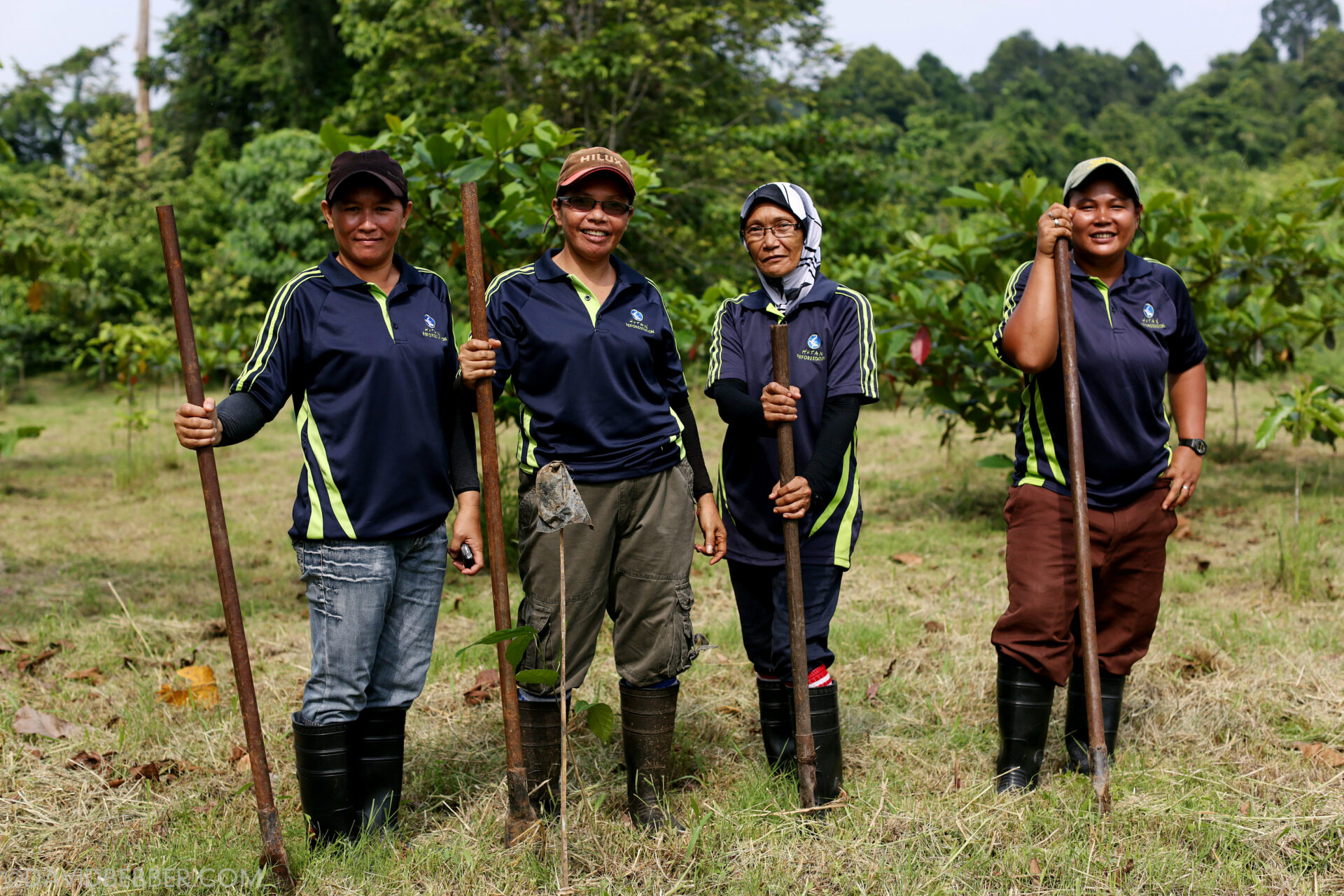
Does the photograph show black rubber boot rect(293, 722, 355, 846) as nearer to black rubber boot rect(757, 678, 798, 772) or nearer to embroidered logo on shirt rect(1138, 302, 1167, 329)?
black rubber boot rect(757, 678, 798, 772)

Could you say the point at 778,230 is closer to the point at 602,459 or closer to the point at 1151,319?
the point at 602,459

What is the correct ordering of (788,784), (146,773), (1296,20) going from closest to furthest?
1. (788,784)
2. (146,773)
3. (1296,20)

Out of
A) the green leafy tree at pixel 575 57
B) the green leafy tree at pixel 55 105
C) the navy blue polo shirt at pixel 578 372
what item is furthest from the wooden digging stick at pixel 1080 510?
the green leafy tree at pixel 55 105

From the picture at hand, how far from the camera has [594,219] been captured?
8.85 feet

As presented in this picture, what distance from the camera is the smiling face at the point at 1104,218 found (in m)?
2.89

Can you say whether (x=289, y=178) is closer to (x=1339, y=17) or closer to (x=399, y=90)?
(x=399, y=90)

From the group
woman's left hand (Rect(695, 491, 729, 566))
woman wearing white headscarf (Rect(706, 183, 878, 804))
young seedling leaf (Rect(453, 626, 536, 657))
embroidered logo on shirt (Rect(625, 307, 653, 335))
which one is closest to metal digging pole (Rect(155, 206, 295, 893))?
young seedling leaf (Rect(453, 626, 536, 657))

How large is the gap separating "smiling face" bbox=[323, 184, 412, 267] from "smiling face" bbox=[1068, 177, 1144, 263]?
1874 mm

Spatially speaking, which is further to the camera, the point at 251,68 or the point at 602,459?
the point at 251,68

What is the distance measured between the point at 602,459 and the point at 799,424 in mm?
583

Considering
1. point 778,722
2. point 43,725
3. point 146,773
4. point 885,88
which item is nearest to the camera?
point 778,722

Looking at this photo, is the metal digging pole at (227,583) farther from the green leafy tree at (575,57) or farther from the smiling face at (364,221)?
the green leafy tree at (575,57)

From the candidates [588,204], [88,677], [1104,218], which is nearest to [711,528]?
[588,204]

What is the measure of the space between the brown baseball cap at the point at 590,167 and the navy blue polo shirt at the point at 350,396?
1.76ft
